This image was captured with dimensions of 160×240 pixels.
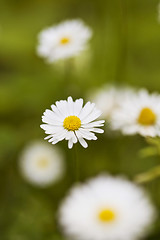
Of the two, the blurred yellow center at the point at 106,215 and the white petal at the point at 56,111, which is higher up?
the white petal at the point at 56,111

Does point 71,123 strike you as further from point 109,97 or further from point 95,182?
point 109,97

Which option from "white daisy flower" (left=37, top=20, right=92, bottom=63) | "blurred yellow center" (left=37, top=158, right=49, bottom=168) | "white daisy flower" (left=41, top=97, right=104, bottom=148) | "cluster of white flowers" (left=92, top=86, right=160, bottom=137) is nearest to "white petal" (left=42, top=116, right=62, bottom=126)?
"white daisy flower" (left=41, top=97, right=104, bottom=148)

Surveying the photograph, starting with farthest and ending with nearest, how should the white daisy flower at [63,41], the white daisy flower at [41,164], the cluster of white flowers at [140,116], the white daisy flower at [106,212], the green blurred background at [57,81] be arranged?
the white daisy flower at [41,164] < the green blurred background at [57,81] < the white daisy flower at [63,41] < the cluster of white flowers at [140,116] < the white daisy flower at [106,212]

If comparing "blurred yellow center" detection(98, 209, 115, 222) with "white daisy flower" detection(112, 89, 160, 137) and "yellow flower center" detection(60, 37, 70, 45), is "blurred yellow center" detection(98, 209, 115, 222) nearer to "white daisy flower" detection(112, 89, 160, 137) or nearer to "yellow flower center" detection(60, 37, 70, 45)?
"white daisy flower" detection(112, 89, 160, 137)

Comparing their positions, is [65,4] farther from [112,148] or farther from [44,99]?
[112,148]

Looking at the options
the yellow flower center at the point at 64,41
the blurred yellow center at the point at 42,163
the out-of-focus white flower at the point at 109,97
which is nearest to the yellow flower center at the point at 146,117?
the yellow flower center at the point at 64,41

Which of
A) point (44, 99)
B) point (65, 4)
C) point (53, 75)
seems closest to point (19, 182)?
point (44, 99)

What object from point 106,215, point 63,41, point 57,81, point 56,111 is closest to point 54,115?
point 56,111

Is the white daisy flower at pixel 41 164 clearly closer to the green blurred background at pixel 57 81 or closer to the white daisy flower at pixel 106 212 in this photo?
the green blurred background at pixel 57 81
